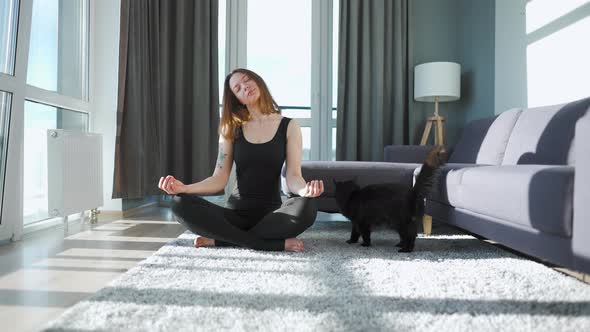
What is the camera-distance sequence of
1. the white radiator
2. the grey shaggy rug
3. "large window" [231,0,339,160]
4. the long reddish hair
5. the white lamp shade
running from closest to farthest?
the grey shaggy rug
the long reddish hair
the white radiator
the white lamp shade
"large window" [231,0,339,160]

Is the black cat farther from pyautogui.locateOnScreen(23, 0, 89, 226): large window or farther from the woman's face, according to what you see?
pyautogui.locateOnScreen(23, 0, 89, 226): large window

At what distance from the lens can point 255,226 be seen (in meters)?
1.88

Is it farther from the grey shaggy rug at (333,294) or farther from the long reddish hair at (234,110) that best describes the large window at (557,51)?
the long reddish hair at (234,110)

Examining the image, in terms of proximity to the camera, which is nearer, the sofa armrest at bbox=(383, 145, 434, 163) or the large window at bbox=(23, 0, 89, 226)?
the large window at bbox=(23, 0, 89, 226)

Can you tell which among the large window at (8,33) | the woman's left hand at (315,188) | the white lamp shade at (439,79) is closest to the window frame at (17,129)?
the large window at (8,33)

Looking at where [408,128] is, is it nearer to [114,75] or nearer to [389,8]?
[389,8]

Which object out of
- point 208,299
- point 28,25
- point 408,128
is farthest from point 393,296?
point 408,128

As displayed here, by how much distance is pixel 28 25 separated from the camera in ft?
7.91

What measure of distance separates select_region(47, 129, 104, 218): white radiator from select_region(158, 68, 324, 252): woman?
3.51ft

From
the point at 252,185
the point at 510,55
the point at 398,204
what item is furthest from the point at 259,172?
the point at 510,55

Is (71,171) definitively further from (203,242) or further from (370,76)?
(370,76)

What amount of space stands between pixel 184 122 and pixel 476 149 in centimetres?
263

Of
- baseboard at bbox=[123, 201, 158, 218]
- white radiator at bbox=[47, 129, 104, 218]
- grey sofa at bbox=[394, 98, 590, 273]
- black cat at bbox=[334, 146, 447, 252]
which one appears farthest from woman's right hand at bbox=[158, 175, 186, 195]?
baseboard at bbox=[123, 201, 158, 218]

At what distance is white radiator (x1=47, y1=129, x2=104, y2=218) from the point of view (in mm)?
2490
